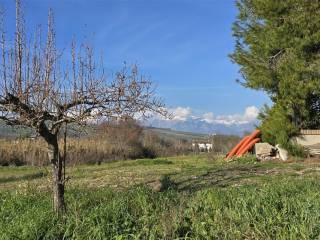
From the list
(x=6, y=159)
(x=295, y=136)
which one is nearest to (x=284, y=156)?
(x=295, y=136)

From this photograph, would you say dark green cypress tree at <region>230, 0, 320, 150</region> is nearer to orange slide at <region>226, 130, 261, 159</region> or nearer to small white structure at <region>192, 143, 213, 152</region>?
orange slide at <region>226, 130, 261, 159</region>

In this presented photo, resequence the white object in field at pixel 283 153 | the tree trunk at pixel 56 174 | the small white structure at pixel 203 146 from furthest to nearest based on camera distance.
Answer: the small white structure at pixel 203 146 < the white object in field at pixel 283 153 < the tree trunk at pixel 56 174

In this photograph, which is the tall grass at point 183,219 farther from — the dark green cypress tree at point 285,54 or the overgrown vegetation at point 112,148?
the overgrown vegetation at point 112,148

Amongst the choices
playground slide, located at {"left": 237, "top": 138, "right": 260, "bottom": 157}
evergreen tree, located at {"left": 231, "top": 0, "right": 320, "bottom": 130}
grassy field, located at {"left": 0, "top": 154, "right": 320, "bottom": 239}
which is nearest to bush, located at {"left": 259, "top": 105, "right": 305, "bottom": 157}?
evergreen tree, located at {"left": 231, "top": 0, "right": 320, "bottom": 130}

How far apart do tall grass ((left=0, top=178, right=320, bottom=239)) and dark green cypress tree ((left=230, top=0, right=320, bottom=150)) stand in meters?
11.2

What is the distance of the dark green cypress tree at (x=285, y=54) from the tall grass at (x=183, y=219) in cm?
1119

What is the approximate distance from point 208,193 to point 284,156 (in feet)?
40.6

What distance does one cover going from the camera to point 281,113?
19766 millimetres

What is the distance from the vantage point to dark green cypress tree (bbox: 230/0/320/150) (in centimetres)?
1823

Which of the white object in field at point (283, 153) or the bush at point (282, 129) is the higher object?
the bush at point (282, 129)

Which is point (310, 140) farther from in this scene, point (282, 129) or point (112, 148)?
point (112, 148)

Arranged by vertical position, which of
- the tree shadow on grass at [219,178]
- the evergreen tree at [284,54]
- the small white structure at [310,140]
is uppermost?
the evergreen tree at [284,54]

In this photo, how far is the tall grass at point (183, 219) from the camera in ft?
19.1

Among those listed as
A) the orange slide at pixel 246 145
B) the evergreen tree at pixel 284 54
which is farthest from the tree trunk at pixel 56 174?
the orange slide at pixel 246 145
